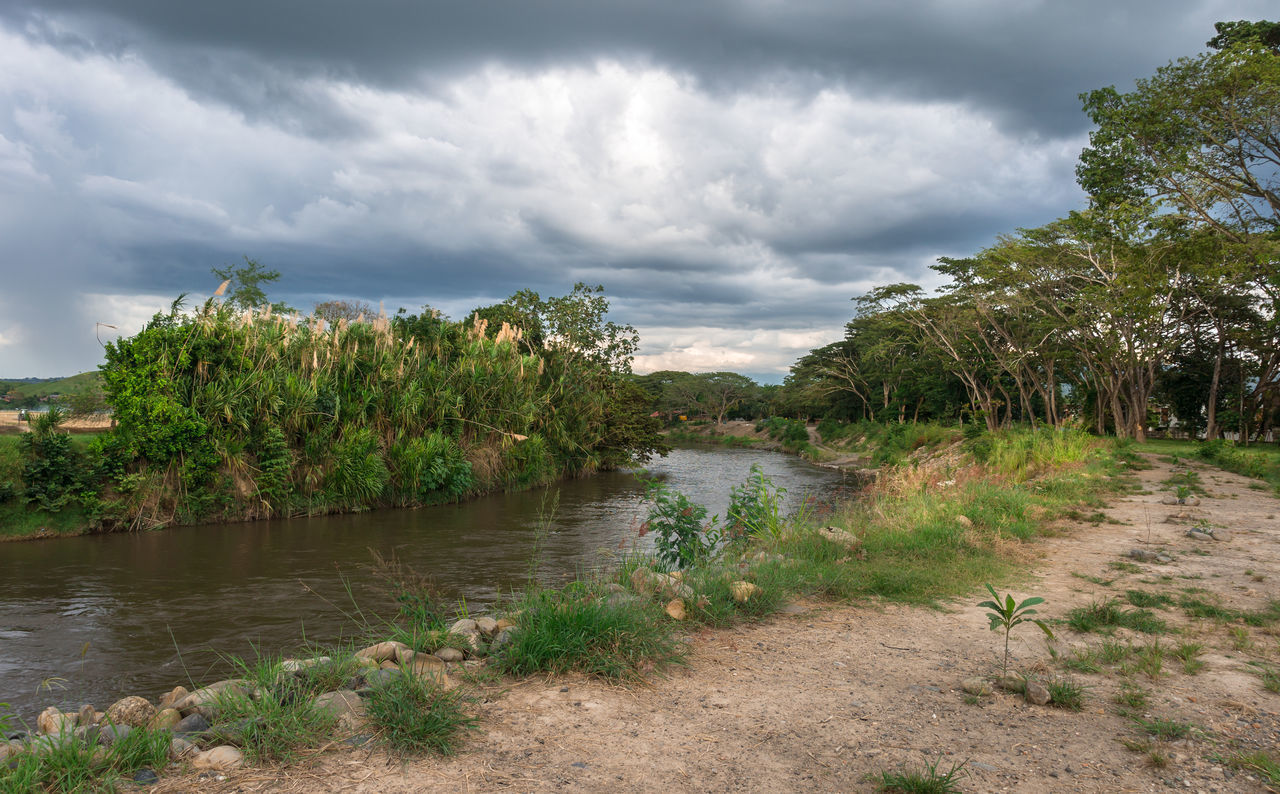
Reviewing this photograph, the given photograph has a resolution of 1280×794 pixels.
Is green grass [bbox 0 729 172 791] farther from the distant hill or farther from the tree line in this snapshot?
the distant hill

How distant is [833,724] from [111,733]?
3.58m

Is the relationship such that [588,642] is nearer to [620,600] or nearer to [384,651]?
[620,600]

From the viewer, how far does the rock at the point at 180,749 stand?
2.94 meters

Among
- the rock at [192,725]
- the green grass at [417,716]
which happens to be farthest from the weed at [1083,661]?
the rock at [192,725]

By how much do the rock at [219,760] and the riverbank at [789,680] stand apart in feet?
0.68

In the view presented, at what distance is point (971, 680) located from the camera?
3.79 meters

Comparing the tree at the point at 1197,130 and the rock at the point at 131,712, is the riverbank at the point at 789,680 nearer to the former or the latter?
the rock at the point at 131,712

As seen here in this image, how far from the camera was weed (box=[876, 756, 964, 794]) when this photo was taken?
2656 millimetres

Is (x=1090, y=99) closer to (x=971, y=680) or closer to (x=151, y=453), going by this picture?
(x=971, y=680)

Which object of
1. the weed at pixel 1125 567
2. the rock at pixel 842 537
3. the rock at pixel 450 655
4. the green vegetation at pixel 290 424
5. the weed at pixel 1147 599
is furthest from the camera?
the green vegetation at pixel 290 424

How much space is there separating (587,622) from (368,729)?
1380 millimetres

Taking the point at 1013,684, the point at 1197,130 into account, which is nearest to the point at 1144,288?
the point at 1197,130

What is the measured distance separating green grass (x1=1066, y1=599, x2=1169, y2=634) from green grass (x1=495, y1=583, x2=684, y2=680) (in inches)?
Result: 116

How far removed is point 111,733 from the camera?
Answer: 3.27 m
